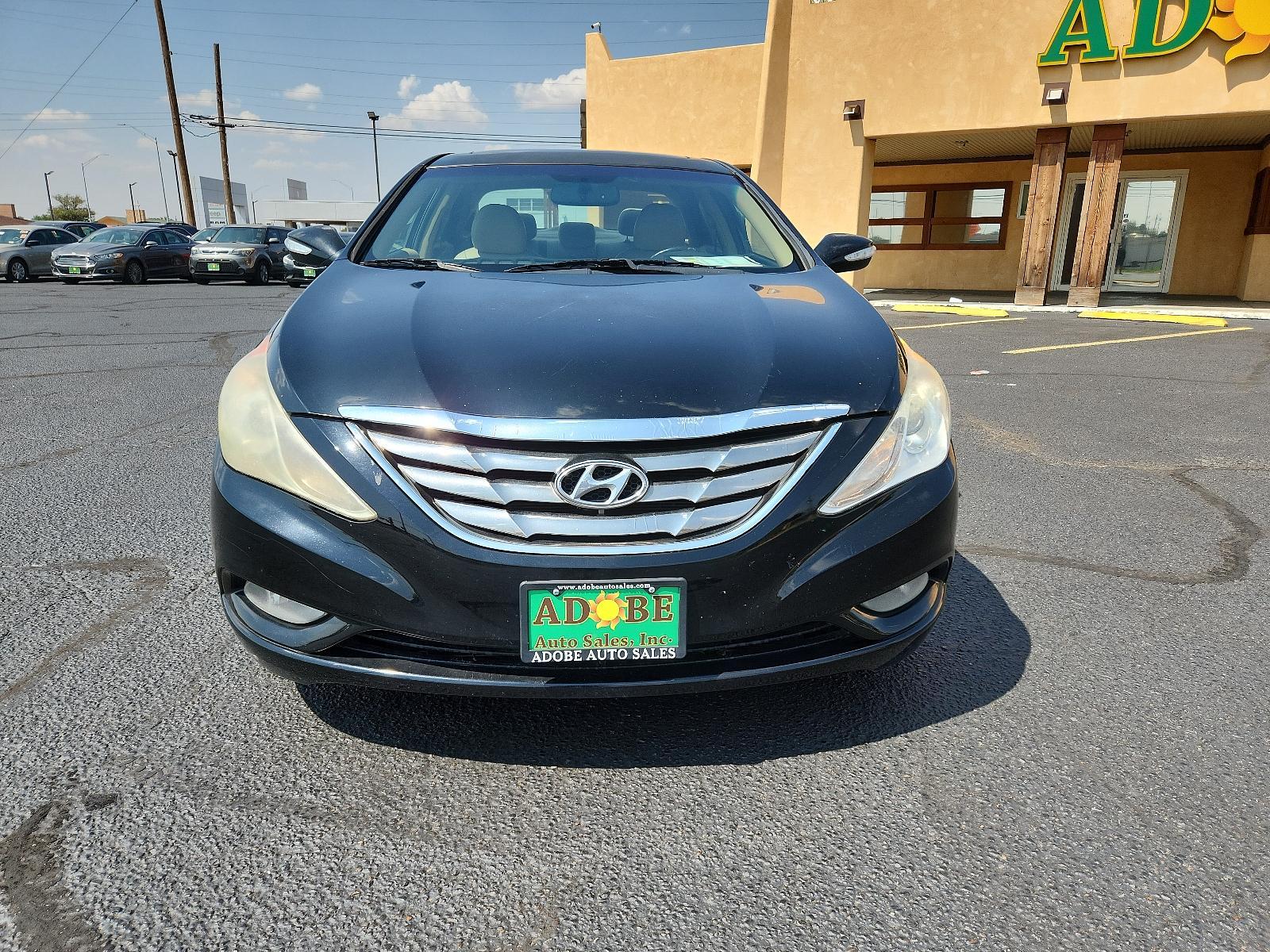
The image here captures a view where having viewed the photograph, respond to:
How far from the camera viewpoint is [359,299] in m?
2.43

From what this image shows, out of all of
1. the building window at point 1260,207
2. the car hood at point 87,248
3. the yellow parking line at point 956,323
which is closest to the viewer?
the yellow parking line at point 956,323

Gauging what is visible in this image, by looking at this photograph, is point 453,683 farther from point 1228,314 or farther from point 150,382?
point 1228,314

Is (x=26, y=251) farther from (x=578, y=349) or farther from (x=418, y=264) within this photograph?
(x=578, y=349)

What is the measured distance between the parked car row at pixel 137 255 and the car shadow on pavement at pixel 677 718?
19.8 m

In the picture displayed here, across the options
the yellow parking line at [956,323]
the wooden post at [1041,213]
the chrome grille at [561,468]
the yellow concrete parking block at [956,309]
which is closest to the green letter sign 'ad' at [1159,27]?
the wooden post at [1041,213]

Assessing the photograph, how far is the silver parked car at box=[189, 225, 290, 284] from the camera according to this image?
67.6 feet

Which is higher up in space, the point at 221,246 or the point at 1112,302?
the point at 221,246

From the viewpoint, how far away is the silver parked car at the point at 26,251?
20.8 meters

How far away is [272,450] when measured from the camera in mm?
1955

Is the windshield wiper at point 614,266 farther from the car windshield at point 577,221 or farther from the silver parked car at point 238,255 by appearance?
the silver parked car at point 238,255

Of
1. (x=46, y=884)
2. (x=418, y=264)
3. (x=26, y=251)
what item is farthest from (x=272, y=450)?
(x=26, y=251)

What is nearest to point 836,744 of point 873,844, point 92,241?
point 873,844

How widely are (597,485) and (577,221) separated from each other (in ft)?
5.75

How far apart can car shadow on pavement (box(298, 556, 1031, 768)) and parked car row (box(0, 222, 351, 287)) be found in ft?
64.8
